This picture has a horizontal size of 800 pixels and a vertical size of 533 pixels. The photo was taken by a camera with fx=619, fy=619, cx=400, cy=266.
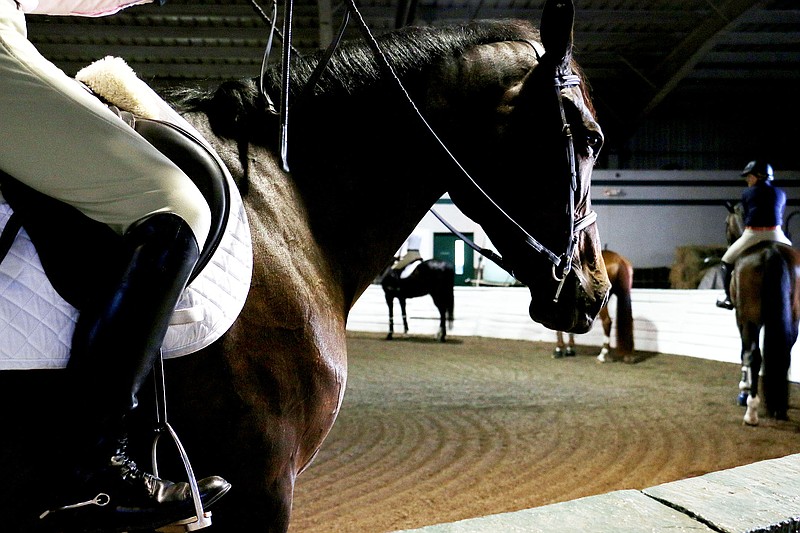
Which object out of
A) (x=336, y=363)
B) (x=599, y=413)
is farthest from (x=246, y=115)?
(x=599, y=413)

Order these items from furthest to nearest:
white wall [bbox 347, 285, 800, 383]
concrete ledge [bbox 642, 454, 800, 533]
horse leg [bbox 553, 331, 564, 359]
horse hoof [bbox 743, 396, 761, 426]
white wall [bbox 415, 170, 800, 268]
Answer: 1. white wall [bbox 415, 170, 800, 268]
2. horse leg [bbox 553, 331, 564, 359]
3. white wall [bbox 347, 285, 800, 383]
4. horse hoof [bbox 743, 396, 761, 426]
5. concrete ledge [bbox 642, 454, 800, 533]

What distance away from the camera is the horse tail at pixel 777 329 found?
5.15m

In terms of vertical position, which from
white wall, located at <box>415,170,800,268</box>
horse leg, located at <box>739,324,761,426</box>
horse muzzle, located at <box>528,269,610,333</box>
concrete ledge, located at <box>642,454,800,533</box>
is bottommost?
horse leg, located at <box>739,324,761,426</box>

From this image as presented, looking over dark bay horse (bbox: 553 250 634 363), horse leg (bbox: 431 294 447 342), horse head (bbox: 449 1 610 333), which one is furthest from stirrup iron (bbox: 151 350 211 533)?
horse leg (bbox: 431 294 447 342)

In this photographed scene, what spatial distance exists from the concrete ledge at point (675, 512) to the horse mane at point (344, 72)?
107 centimetres

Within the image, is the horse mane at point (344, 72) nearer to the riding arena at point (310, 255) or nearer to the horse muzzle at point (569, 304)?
the riding arena at point (310, 255)

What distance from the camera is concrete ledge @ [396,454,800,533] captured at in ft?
5.18

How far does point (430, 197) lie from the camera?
5.31 ft

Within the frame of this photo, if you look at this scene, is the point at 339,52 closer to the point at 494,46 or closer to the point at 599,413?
the point at 494,46

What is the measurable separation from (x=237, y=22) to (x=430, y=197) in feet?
38.4

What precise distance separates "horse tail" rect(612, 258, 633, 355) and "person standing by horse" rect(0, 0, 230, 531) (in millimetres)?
8328

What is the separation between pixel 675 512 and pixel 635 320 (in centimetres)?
918

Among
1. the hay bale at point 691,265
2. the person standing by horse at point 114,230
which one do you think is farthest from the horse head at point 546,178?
the hay bale at point 691,265

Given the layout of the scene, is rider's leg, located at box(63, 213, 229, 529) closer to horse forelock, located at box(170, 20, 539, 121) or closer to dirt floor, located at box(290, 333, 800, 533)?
horse forelock, located at box(170, 20, 539, 121)
